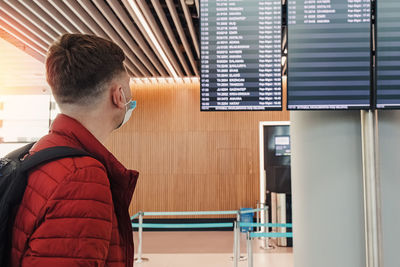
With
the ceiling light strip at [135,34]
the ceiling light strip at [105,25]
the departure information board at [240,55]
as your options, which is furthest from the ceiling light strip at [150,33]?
the departure information board at [240,55]

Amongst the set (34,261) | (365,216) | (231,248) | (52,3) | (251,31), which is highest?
(52,3)

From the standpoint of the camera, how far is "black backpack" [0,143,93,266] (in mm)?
890

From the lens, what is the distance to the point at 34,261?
2.70ft

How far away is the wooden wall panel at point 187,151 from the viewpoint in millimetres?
10336

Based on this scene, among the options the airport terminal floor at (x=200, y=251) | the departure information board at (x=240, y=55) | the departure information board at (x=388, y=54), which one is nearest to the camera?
the departure information board at (x=388, y=54)

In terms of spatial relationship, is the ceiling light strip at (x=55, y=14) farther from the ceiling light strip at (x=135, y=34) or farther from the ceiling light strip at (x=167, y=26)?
the ceiling light strip at (x=167, y=26)

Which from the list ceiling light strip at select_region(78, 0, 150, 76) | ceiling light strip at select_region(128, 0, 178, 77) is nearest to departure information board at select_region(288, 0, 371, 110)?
ceiling light strip at select_region(128, 0, 178, 77)

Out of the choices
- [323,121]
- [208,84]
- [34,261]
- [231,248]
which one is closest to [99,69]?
[34,261]

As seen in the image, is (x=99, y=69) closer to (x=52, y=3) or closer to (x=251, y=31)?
Answer: (x=251, y=31)

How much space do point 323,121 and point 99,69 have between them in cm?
229

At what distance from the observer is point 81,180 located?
34.0 inches

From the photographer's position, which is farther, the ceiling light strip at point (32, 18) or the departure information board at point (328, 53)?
the ceiling light strip at point (32, 18)

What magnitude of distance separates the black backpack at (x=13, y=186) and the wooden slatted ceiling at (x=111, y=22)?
16.5 ft

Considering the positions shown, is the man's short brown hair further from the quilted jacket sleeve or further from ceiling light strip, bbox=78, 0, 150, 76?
ceiling light strip, bbox=78, 0, 150, 76
